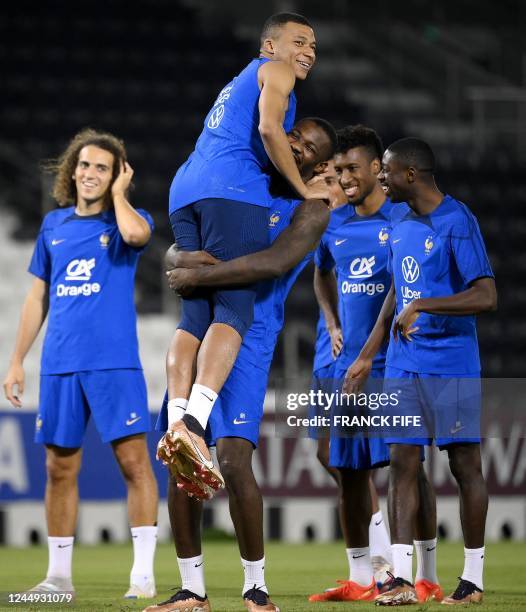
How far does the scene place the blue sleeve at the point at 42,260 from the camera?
602 centimetres

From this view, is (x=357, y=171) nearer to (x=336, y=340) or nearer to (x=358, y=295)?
(x=358, y=295)

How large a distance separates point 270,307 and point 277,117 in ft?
2.43

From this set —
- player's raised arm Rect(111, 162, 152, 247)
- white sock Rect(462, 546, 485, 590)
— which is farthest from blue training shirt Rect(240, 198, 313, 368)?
player's raised arm Rect(111, 162, 152, 247)

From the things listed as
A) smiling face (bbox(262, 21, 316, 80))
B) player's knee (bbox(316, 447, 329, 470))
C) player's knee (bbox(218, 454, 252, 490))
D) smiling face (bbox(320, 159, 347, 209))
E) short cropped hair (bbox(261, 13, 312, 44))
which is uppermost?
short cropped hair (bbox(261, 13, 312, 44))

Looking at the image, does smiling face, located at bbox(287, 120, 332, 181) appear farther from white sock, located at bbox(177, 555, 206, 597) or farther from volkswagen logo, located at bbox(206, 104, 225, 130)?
white sock, located at bbox(177, 555, 206, 597)

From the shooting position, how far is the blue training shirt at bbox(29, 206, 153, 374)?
18.8ft

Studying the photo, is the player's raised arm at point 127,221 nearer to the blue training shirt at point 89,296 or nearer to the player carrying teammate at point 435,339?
the blue training shirt at point 89,296

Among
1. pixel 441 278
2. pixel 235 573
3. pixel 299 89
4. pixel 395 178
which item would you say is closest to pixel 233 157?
pixel 395 178

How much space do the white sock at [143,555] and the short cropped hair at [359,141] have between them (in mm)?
2078

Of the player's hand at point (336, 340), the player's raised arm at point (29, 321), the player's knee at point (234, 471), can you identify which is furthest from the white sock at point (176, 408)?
the player's raised arm at point (29, 321)

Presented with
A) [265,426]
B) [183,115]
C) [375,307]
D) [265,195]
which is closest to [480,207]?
[183,115]

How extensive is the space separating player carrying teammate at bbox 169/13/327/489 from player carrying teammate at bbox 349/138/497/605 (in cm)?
60

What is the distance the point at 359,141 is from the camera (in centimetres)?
585

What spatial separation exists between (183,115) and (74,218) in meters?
8.77
